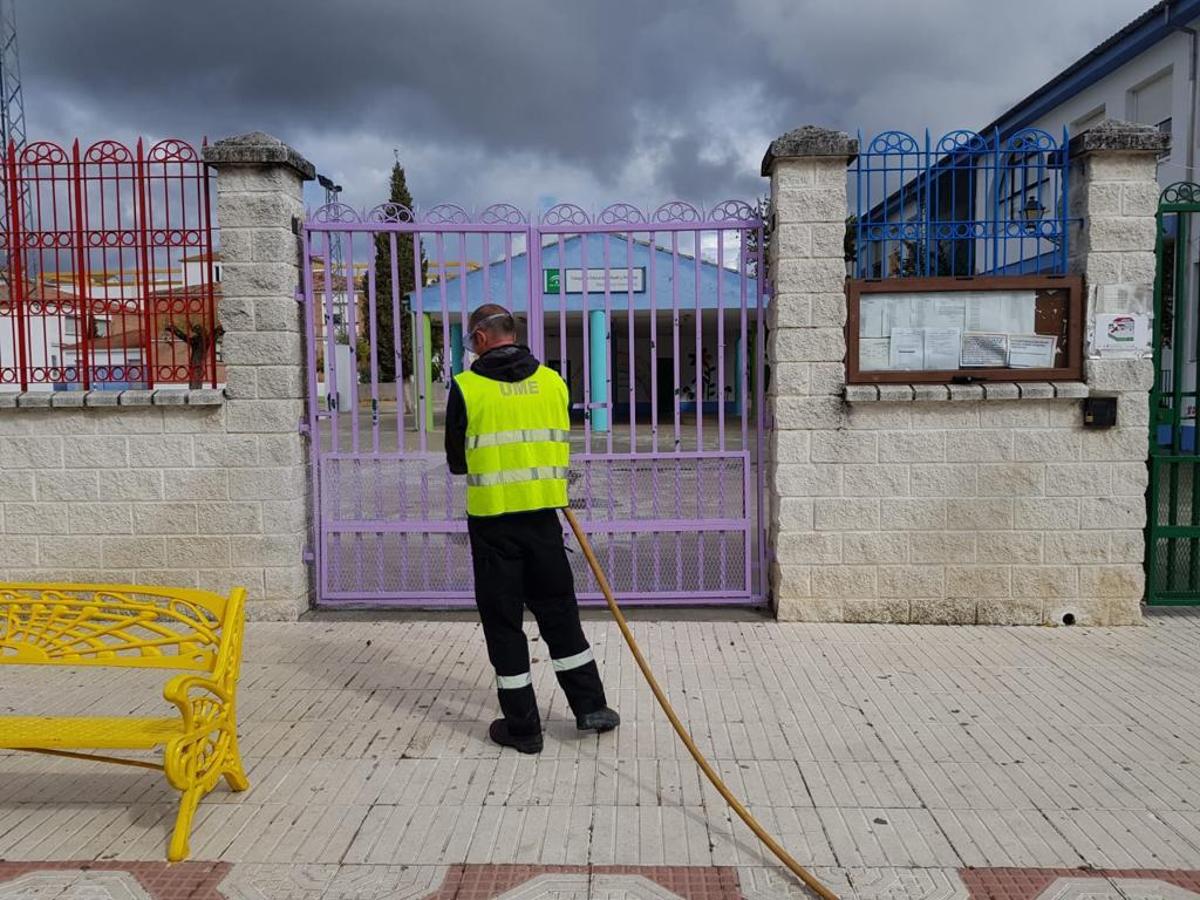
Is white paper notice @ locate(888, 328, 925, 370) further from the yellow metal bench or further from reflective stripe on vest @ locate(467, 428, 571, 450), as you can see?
the yellow metal bench

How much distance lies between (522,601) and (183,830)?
1.62m

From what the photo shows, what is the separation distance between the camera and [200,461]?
6.25m

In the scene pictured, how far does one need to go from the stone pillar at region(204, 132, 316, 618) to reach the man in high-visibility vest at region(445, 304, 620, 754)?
7.81ft

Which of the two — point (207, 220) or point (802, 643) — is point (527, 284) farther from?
point (802, 643)

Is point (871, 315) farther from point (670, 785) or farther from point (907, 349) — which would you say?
point (670, 785)

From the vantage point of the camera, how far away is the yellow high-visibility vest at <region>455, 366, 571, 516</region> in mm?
4156

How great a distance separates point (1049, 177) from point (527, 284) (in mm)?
3619

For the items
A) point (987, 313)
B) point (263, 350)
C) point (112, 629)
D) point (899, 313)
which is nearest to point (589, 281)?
point (899, 313)

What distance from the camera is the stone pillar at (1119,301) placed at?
233 inches

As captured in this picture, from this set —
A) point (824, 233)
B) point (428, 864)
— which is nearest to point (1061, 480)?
point (824, 233)

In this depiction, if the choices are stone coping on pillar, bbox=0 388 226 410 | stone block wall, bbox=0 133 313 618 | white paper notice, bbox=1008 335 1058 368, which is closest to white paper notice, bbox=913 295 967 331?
white paper notice, bbox=1008 335 1058 368

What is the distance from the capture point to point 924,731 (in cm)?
443

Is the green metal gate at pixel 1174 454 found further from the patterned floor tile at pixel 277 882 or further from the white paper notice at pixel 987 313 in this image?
the patterned floor tile at pixel 277 882

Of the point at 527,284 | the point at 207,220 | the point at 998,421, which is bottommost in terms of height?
the point at 998,421
